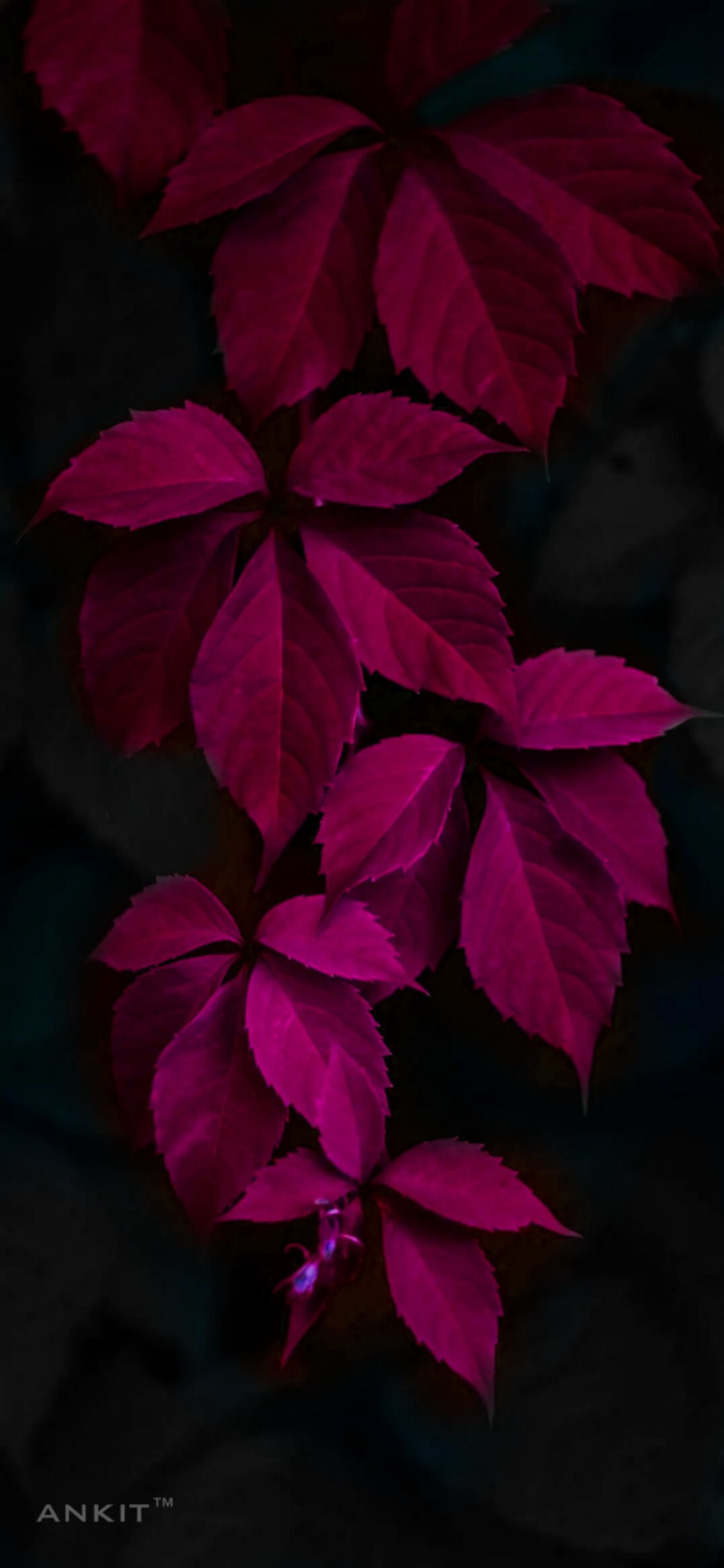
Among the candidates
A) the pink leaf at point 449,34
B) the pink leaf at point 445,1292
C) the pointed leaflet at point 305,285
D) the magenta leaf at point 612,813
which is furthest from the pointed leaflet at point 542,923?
the pink leaf at point 449,34

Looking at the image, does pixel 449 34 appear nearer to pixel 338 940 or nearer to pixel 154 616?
pixel 154 616

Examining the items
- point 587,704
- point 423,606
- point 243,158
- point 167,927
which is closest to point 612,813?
point 587,704

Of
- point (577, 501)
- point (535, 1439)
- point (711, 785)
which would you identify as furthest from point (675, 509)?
point (535, 1439)

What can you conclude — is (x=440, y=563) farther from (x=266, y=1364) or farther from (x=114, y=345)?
(x=266, y=1364)

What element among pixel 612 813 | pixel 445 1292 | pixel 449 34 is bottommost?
pixel 445 1292

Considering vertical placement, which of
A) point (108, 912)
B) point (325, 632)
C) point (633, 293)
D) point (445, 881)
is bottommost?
point (108, 912)

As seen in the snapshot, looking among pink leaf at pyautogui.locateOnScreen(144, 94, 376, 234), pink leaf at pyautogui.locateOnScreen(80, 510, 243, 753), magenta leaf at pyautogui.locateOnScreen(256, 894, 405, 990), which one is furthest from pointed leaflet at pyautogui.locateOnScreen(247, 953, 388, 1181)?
pink leaf at pyautogui.locateOnScreen(144, 94, 376, 234)

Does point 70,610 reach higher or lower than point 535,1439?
higher
